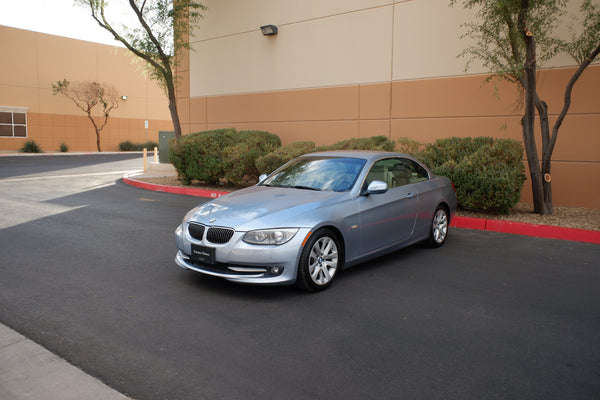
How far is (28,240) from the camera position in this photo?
7367 mm

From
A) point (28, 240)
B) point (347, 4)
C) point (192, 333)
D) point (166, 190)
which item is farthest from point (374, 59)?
point (192, 333)

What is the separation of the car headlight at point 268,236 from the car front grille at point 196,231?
589 millimetres

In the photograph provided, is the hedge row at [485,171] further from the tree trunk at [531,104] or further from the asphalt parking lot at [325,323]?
the asphalt parking lot at [325,323]

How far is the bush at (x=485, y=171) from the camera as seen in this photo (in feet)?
30.2

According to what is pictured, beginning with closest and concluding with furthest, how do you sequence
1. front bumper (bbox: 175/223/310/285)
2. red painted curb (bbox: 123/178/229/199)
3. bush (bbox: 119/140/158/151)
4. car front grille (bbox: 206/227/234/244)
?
front bumper (bbox: 175/223/310/285) < car front grille (bbox: 206/227/234/244) < red painted curb (bbox: 123/178/229/199) < bush (bbox: 119/140/158/151)

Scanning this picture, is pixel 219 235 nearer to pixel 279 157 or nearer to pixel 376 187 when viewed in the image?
pixel 376 187

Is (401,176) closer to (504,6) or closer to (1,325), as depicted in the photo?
(504,6)

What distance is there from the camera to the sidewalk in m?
3.07

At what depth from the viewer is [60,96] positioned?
37531mm

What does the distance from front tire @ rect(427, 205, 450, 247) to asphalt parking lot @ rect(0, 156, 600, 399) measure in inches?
6.9

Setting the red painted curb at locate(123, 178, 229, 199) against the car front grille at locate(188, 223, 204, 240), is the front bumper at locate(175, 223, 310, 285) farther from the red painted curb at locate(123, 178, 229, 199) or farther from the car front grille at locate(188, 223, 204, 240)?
the red painted curb at locate(123, 178, 229, 199)

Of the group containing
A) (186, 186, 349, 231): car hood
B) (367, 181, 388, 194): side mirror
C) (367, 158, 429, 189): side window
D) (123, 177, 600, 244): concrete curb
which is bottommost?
(123, 177, 600, 244): concrete curb

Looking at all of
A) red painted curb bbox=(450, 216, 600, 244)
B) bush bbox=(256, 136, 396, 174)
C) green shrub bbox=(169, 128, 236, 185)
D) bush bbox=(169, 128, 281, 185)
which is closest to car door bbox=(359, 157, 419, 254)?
red painted curb bbox=(450, 216, 600, 244)

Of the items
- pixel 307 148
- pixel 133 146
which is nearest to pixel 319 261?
pixel 307 148
